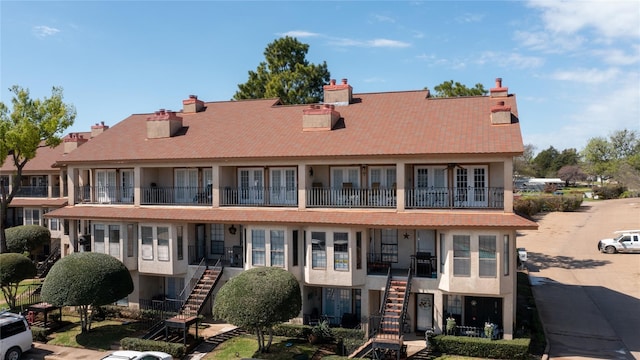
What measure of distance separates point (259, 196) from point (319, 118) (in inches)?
227

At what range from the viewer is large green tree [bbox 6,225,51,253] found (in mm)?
38000

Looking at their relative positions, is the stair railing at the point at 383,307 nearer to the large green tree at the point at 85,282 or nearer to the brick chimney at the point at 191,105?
the large green tree at the point at 85,282

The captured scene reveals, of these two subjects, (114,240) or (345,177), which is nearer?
(345,177)

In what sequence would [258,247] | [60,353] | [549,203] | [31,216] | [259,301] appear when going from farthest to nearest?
[549,203] < [31,216] < [258,247] < [60,353] < [259,301]

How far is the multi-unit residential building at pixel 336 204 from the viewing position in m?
22.0

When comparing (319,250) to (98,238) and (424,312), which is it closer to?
(424,312)

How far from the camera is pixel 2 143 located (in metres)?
35.5

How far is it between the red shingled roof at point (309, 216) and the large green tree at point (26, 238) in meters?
11.8

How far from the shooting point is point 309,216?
2408cm

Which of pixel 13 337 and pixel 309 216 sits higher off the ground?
pixel 309 216

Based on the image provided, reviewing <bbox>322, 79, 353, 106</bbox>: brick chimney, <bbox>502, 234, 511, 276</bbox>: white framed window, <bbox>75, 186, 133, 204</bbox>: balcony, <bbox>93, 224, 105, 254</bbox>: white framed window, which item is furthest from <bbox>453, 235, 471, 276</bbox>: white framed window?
<bbox>93, 224, 105, 254</bbox>: white framed window

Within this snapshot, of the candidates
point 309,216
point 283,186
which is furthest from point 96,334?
point 309,216

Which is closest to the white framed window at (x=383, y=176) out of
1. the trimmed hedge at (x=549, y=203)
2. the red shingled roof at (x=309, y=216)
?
the red shingled roof at (x=309, y=216)

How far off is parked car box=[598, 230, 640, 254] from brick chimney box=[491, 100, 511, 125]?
27.2 metres
